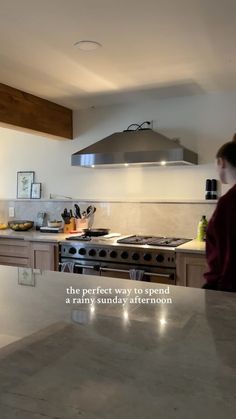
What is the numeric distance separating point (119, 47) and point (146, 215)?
1792 millimetres

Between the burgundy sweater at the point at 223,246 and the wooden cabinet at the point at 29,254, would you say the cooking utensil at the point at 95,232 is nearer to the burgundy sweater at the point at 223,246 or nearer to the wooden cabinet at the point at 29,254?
the wooden cabinet at the point at 29,254

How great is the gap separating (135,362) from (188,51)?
2078 mm

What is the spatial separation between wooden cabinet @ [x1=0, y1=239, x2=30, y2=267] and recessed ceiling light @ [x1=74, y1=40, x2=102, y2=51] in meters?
1.96

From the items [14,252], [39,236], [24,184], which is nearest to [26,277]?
[39,236]

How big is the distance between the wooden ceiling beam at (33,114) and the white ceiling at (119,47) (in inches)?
4.2

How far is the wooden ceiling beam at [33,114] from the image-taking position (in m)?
3.21

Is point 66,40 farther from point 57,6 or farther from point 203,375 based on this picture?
point 203,375

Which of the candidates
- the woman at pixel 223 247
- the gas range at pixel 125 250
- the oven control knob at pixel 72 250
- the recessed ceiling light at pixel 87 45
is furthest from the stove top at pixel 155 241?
the recessed ceiling light at pixel 87 45

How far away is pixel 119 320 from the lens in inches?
47.1

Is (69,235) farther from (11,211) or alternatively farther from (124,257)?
(11,211)

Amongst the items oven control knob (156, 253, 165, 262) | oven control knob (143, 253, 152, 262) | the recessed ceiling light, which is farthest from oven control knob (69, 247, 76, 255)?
the recessed ceiling light

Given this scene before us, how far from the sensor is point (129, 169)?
3891 millimetres

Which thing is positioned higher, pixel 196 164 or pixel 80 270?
pixel 196 164

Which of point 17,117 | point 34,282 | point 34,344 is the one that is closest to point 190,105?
point 17,117
